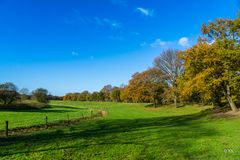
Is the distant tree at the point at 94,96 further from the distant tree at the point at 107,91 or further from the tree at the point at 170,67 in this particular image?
the tree at the point at 170,67

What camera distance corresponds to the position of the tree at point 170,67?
215ft

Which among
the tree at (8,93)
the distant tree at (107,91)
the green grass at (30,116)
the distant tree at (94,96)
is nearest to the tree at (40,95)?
the green grass at (30,116)

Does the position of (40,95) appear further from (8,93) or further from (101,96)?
(101,96)

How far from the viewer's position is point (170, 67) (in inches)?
2657

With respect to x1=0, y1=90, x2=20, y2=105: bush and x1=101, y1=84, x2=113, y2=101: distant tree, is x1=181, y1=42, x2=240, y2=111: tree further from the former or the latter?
x1=101, y1=84, x2=113, y2=101: distant tree

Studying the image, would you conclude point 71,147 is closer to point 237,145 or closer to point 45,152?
point 45,152

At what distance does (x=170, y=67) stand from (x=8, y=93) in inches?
1661

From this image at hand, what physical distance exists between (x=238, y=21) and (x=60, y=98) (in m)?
167

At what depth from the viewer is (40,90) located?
87625mm

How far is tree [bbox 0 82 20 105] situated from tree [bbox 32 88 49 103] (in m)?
17.2

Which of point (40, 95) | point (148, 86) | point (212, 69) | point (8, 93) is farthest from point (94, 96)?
point (212, 69)

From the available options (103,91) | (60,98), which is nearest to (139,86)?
(103,91)

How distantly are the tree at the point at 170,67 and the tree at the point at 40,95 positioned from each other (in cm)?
4016

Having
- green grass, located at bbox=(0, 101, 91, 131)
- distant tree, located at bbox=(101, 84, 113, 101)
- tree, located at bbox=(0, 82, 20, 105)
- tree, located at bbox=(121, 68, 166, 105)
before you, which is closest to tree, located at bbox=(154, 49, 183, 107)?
tree, located at bbox=(121, 68, 166, 105)
